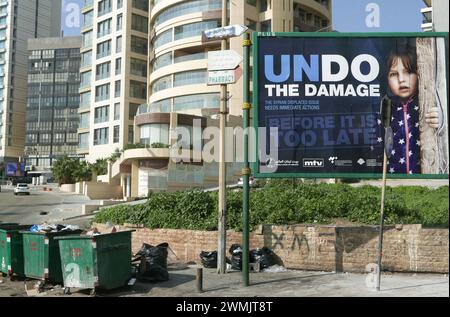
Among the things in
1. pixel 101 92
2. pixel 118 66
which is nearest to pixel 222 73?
pixel 118 66

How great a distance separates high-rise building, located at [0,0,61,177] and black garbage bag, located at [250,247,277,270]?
11759cm

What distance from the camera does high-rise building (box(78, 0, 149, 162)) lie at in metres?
66.7

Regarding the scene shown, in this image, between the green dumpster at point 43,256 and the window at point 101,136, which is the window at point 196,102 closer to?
the window at point 101,136

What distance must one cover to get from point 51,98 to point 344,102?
118 metres

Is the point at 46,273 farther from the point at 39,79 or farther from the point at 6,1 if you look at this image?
the point at 6,1

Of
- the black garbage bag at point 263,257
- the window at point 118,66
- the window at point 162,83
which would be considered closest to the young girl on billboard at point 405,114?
the black garbage bag at point 263,257

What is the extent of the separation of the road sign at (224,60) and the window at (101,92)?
60713 millimetres

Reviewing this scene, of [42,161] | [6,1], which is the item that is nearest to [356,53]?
[42,161]

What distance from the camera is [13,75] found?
4865 inches

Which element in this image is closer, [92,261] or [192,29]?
[92,261]

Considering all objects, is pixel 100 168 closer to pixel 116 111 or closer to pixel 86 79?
pixel 116 111

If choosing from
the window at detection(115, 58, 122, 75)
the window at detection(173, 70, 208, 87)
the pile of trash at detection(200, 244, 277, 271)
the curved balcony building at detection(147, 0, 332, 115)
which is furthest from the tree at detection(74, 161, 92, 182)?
the pile of trash at detection(200, 244, 277, 271)

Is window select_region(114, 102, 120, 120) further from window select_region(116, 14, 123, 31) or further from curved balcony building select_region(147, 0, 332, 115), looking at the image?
window select_region(116, 14, 123, 31)

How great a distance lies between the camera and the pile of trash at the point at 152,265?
10562mm
